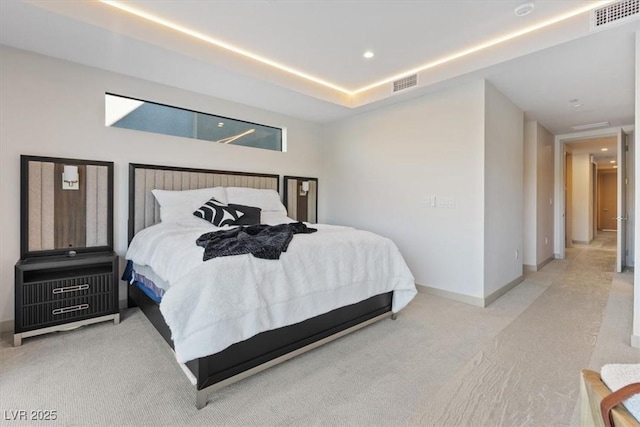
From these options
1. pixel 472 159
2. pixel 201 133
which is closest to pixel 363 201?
pixel 472 159

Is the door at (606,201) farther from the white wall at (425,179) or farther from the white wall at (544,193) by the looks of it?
the white wall at (425,179)

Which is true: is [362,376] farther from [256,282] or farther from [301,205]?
[301,205]

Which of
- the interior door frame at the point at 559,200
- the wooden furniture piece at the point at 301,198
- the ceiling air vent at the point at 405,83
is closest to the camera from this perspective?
the ceiling air vent at the point at 405,83

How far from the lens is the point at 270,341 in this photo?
6.72ft

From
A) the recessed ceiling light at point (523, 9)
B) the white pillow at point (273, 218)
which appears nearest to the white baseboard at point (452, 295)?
the white pillow at point (273, 218)

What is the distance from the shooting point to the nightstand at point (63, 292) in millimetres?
2438

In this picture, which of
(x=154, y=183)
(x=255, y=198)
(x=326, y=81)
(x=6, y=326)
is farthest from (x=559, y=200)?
(x=6, y=326)

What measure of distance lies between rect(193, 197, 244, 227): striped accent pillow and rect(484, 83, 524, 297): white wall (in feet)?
9.34

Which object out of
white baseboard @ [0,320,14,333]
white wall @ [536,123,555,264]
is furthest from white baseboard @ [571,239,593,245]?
white baseboard @ [0,320,14,333]

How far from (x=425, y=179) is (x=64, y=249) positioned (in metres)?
4.03

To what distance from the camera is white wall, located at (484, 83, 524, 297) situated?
351 centimetres

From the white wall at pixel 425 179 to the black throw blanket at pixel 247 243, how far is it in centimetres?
220

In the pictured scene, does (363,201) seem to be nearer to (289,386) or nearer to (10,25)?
(289,386)

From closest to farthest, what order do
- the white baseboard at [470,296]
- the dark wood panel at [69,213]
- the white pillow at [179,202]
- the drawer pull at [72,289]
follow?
the drawer pull at [72,289] → the dark wood panel at [69,213] → the white pillow at [179,202] → the white baseboard at [470,296]
